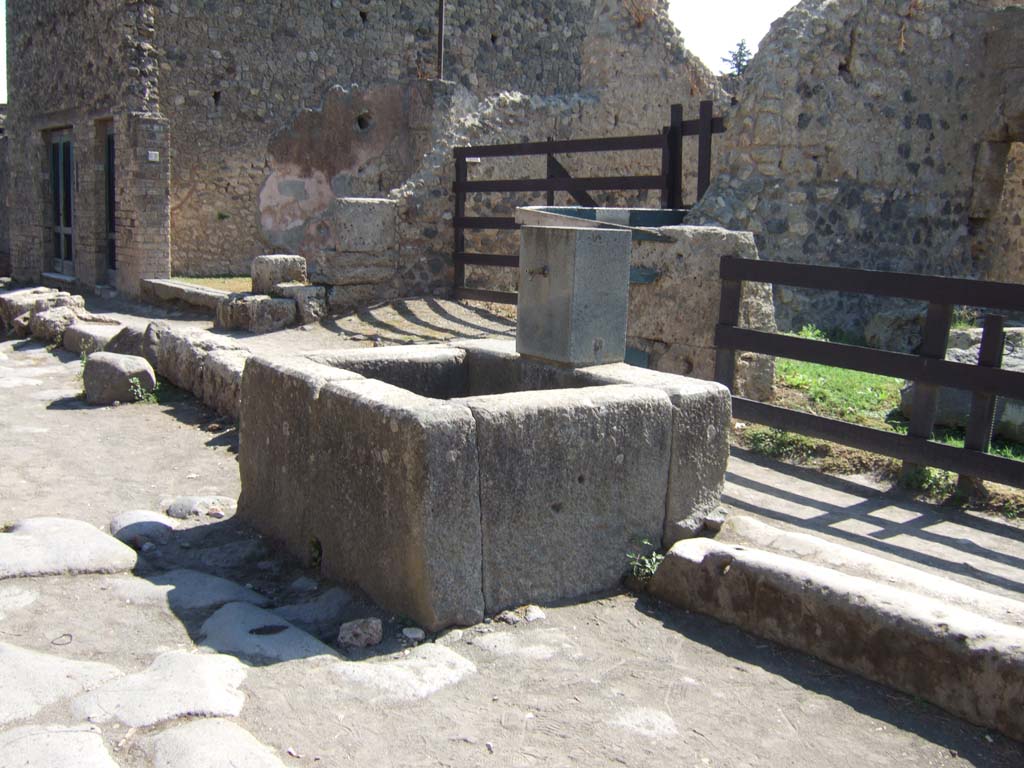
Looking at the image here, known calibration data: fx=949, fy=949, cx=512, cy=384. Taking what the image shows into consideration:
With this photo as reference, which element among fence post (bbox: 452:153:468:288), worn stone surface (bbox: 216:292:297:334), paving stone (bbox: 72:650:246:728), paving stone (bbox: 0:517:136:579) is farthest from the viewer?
fence post (bbox: 452:153:468:288)

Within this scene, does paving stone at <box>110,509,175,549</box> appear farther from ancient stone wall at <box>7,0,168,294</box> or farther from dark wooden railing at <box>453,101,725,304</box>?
ancient stone wall at <box>7,0,168,294</box>

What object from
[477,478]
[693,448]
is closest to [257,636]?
[477,478]

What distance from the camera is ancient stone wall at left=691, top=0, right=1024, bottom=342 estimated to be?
8539 millimetres

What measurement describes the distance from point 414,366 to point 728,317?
2.38 meters

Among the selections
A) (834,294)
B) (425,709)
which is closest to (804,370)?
(834,294)

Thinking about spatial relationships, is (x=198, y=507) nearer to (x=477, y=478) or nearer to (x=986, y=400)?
(x=477, y=478)

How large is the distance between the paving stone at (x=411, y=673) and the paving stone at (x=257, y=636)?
172mm

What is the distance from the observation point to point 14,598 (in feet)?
11.8

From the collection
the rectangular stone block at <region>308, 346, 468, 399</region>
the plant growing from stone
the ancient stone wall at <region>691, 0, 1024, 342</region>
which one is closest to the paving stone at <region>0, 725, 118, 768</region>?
the plant growing from stone

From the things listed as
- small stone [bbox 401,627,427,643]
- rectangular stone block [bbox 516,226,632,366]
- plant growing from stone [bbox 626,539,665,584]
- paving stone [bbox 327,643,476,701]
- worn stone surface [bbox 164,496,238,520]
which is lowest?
worn stone surface [bbox 164,496,238,520]

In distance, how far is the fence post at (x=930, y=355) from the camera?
507 centimetres

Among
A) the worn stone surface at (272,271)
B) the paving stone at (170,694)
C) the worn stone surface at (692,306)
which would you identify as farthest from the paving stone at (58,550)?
the worn stone surface at (272,271)

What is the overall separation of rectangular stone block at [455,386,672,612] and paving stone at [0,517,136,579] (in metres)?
1.72

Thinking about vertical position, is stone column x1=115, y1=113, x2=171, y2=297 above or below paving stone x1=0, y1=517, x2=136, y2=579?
above
